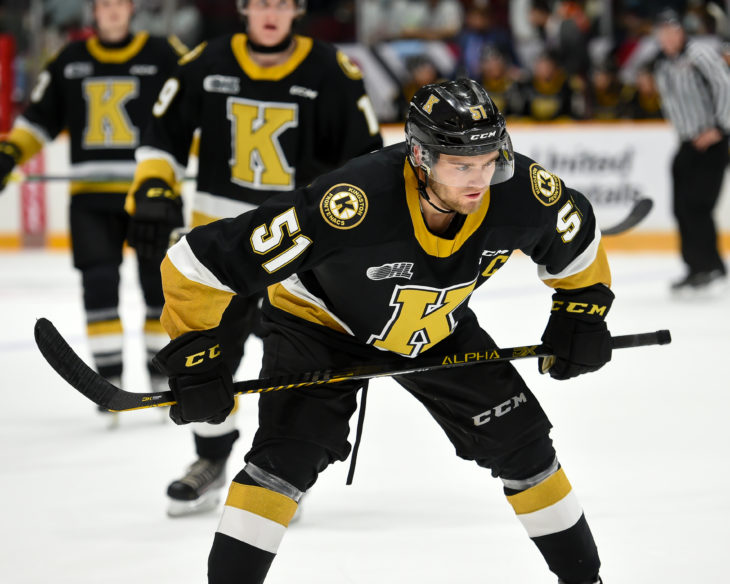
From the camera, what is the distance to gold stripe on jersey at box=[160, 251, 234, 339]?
1.84 metres

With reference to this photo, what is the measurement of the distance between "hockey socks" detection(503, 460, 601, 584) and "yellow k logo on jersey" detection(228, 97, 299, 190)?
1.17 meters

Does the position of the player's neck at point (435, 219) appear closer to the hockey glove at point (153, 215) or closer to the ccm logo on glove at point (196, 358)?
the ccm logo on glove at point (196, 358)

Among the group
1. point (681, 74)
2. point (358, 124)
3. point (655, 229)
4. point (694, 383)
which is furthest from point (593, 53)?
point (358, 124)

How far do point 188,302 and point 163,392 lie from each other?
0.61ft

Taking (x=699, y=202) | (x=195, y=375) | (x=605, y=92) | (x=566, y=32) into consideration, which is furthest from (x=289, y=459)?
(x=566, y=32)

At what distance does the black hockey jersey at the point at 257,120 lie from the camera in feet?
9.41

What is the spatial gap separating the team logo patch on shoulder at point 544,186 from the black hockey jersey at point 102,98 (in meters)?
2.07

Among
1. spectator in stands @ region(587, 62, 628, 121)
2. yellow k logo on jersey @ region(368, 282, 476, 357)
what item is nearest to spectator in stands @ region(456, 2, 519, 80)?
spectator in stands @ region(587, 62, 628, 121)

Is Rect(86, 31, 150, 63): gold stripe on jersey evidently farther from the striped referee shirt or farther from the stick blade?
the striped referee shirt

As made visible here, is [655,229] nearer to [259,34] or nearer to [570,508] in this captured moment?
[259,34]

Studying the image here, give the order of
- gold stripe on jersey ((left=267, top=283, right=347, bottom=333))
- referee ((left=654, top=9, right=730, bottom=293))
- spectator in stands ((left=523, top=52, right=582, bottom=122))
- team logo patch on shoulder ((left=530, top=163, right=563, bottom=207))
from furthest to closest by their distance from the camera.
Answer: spectator in stands ((left=523, top=52, right=582, bottom=122)) < referee ((left=654, top=9, right=730, bottom=293)) < gold stripe on jersey ((left=267, top=283, right=347, bottom=333)) < team logo patch on shoulder ((left=530, top=163, right=563, bottom=207))

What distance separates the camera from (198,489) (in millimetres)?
2781

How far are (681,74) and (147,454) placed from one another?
3.78 m

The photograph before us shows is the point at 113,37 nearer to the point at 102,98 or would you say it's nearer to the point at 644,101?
the point at 102,98
